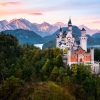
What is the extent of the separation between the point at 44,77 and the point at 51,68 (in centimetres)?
362

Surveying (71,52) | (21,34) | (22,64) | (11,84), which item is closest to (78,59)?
(71,52)

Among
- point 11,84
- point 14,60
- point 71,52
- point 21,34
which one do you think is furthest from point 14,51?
point 21,34

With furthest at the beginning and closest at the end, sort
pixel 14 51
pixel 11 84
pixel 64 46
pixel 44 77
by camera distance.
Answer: pixel 64 46 → pixel 14 51 → pixel 44 77 → pixel 11 84

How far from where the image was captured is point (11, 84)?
3045 cm

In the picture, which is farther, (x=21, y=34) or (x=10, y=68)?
(x=21, y=34)

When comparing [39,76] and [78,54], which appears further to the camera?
[78,54]

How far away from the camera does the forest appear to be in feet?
90.1

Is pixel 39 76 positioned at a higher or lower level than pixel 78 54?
lower

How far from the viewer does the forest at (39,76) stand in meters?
27.5

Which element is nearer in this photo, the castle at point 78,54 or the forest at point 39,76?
the forest at point 39,76

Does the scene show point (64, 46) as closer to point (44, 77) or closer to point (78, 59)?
point (78, 59)

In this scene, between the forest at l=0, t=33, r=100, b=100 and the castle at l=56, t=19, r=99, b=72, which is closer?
the forest at l=0, t=33, r=100, b=100

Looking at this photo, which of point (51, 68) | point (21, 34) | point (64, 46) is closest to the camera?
point (51, 68)

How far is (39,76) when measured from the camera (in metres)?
41.4
